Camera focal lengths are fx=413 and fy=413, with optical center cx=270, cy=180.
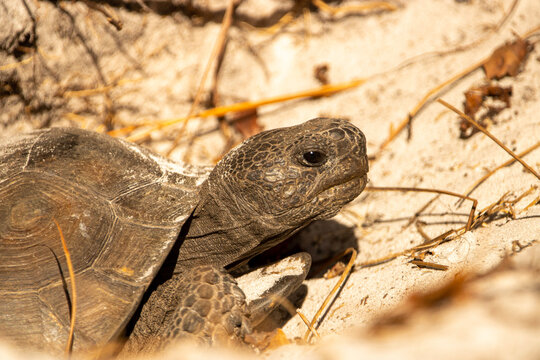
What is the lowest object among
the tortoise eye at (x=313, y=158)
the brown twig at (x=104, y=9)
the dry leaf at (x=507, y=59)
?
the tortoise eye at (x=313, y=158)

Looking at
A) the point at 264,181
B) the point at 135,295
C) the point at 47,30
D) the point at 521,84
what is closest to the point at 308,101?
the point at 521,84

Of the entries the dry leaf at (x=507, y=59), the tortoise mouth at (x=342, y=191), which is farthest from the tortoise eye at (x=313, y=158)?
the dry leaf at (x=507, y=59)

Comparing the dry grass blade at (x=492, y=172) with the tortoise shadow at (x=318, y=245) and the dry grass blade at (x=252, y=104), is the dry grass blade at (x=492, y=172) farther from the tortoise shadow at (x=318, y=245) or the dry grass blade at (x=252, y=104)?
the dry grass blade at (x=252, y=104)

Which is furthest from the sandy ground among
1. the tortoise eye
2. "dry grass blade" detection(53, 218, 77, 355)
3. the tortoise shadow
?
the tortoise eye

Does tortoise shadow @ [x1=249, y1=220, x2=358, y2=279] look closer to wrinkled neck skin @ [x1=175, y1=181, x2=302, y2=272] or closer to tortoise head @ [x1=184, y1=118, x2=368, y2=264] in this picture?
wrinkled neck skin @ [x1=175, y1=181, x2=302, y2=272]

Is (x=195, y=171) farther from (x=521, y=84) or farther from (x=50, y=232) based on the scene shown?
(x=521, y=84)

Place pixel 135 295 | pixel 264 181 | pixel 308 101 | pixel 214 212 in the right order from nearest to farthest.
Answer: pixel 135 295 < pixel 264 181 < pixel 214 212 < pixel 308 101

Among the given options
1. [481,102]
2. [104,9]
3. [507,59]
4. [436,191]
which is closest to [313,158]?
[436,191]
